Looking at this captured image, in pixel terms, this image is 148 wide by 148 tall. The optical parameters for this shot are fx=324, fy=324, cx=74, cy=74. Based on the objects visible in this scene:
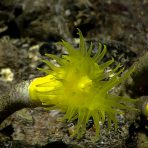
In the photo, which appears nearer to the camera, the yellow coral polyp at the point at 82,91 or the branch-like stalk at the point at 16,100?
the yellow coral polyp at the point at 82,91

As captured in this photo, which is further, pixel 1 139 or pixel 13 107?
pixel 1 139

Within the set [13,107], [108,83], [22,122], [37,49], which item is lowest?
[22,122]

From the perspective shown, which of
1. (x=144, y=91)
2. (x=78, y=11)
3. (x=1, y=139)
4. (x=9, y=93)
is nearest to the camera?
(x=9, y=93)

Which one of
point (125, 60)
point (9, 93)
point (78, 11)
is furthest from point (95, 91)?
point (78, 11)

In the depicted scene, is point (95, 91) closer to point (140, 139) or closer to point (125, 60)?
point (140, 139)

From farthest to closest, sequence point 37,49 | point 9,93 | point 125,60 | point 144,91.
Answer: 1. point 37,49
2. point 125,60
3. point 144,91
4. point 9,93

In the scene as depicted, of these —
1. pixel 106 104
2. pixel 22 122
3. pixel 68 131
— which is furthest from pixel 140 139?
pixel 22 122

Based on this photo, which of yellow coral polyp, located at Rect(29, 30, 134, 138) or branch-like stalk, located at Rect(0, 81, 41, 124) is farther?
branch-like stalk, located at Rect(0, 81, 41, 124)

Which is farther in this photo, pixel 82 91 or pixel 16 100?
pixel 16 100

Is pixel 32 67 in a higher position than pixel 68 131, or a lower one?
higher
